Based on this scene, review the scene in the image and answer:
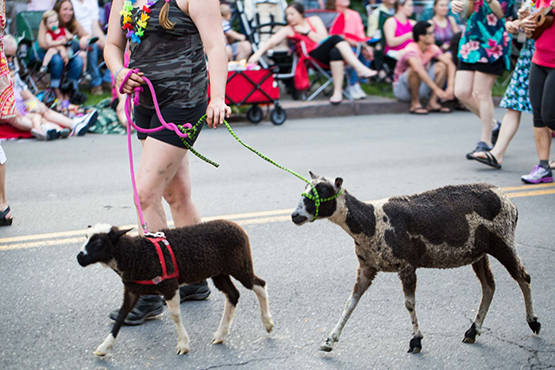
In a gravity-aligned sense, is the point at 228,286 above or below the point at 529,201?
above

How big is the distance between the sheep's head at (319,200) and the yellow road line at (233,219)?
2.46 m

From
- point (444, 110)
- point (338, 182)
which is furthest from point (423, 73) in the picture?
point (338, 182)

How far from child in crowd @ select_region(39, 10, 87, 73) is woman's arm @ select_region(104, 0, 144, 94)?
326 inches

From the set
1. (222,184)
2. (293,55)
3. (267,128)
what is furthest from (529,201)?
(293,55)

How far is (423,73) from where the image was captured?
13.0 metres

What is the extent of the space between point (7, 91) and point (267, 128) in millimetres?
6015

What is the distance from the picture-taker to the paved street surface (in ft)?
12.1

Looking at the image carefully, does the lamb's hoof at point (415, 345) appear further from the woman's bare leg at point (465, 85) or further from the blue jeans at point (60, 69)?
the blue jeans at point (60, 69)

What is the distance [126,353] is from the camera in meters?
3.73

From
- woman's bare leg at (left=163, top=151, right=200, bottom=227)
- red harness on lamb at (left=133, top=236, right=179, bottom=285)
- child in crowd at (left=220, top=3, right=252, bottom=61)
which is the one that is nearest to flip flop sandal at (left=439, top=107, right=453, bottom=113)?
child in crowd at (left=220, top=3, right=252, bottom=61)

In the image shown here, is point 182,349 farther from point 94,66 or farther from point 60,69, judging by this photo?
point 94,66

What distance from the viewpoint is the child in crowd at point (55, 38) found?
11.8 meters

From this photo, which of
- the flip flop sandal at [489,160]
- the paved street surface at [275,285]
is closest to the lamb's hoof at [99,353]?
the paved street surface at [275,285]

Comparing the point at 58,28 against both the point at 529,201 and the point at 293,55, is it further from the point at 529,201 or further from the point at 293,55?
the point at 529,201
